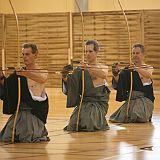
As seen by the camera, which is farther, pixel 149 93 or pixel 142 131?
pixel 149 93

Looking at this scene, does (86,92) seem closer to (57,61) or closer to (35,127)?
(35,127)

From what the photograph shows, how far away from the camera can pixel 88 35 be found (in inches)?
580

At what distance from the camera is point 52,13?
48.2 ft

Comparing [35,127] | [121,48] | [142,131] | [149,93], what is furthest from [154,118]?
[121,48]

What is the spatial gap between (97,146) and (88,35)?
954cm

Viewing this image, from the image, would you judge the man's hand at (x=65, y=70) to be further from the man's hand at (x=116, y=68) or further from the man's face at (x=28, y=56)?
the man's face at (x=28, y=56)

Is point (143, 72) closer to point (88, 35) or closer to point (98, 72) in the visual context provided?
point (98, 72)

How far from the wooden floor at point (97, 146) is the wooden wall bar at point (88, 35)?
688cm

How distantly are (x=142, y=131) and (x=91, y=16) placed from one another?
8323 mm

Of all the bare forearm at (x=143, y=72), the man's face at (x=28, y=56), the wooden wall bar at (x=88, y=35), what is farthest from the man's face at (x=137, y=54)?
the wooden wall bar at (x=88, y=35)

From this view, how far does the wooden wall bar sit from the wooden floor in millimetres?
6876

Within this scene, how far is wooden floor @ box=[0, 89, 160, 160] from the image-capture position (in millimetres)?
4734

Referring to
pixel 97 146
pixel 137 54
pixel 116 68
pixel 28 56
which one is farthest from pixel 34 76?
pixel 137 54

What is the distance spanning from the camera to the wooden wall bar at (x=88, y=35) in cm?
1411
